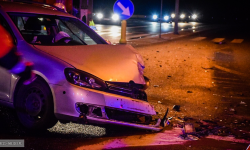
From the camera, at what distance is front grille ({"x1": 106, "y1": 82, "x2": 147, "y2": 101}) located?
4.70m

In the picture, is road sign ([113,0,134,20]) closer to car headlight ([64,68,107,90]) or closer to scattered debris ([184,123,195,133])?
scattered debris ([184,123,195,133])

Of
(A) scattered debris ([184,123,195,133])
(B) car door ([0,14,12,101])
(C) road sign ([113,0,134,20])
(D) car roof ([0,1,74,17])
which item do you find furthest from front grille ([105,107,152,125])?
(C) road sign ([113,0,134,20])

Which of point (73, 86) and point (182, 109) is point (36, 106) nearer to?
point (73, 86)

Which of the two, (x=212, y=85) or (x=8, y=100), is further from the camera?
(x=212, y=85)

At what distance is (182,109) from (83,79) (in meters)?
2.93

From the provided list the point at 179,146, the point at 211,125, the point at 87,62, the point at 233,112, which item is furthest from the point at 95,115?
the point at 233,112

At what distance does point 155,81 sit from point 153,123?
398cm

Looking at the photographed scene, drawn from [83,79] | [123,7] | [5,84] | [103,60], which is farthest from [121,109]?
[123,7]

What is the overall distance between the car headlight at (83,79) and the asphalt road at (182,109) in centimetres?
74

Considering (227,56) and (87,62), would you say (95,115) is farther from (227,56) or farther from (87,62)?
(227,56)

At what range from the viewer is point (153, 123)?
565cm

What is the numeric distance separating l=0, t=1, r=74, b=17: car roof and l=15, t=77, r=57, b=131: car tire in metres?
1.35

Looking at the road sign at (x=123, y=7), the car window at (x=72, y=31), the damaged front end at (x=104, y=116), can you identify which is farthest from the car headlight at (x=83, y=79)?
the road sign at (x=123, y=7)

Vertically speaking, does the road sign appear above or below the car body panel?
above
